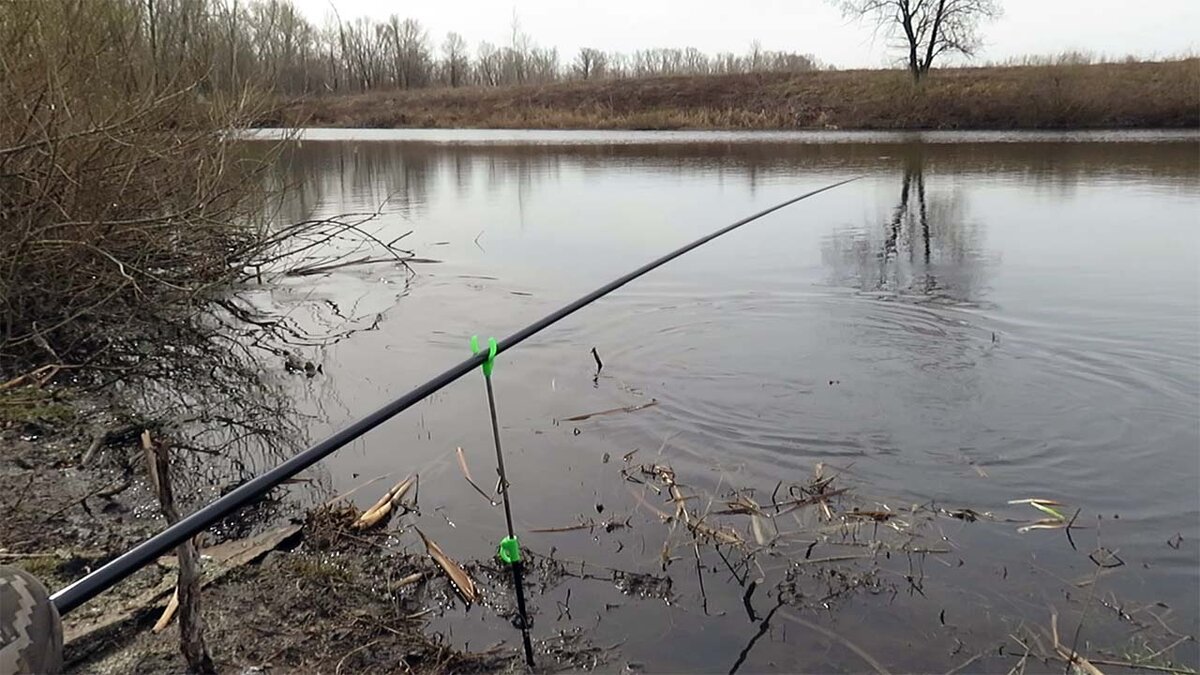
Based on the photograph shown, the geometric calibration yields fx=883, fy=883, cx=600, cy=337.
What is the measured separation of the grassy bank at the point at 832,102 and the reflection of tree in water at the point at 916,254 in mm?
22114

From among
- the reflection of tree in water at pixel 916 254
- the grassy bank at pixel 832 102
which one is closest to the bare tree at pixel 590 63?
the grassy bank at pixel 832 102

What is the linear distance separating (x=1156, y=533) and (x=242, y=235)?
22.4 feet

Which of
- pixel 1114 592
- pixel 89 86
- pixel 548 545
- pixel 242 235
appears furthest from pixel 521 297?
pixel 1114 592

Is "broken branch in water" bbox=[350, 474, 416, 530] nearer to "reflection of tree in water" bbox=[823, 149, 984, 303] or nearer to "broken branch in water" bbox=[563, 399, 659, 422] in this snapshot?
"broken branch in water" bbox=[563, 399, 659, 422]

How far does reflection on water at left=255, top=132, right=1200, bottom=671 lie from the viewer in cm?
352

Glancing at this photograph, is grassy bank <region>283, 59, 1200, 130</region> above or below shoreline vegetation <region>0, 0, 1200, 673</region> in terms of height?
above

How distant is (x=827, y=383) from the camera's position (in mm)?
5871

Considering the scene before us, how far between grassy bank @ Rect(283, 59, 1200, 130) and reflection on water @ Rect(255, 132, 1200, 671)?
20.8m

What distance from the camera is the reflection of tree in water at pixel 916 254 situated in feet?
27.4

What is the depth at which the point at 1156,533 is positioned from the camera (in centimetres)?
392

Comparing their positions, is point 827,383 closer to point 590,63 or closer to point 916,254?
point 916,254

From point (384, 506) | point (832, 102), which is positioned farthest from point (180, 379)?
point (832, 102)

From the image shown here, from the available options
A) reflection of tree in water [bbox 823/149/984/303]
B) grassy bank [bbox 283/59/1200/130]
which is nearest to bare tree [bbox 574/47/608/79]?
grassy bank [bbox 283/59/1200/130]

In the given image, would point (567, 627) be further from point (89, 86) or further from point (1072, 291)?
point (1072, 291)
